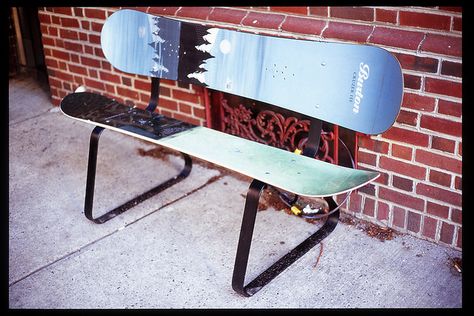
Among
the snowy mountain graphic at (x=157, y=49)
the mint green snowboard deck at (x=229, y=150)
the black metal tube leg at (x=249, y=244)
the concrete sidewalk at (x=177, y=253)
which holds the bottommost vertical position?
the concrete sidewalk at (x=177, y=253)

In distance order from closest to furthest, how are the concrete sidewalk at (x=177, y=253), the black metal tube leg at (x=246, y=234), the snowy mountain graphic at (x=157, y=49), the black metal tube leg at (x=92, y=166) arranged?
the black metal tube leg at (x=246, y=234) < the concrete sidewalk at (x=177, y=253) < the black metal tube leg at (x=92, y=166) < the snowy mountain graphic at (x=157, y=49)

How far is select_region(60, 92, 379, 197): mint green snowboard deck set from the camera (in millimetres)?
2234

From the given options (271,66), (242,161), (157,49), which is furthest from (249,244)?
(157,49)

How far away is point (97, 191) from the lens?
128 inches

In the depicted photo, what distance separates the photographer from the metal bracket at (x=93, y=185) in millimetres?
2840

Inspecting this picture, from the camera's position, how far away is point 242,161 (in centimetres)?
243

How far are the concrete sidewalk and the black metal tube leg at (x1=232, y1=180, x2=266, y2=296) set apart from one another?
90 mm

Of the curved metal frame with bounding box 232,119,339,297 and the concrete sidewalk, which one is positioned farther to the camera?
the concrete sidewalk

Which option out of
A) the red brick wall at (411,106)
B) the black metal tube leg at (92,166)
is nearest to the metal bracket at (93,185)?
the black metal tube leg at (92,166)

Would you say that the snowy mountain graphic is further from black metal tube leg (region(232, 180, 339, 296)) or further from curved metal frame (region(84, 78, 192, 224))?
black metal tube leg (region(232, 180, 339, 296))

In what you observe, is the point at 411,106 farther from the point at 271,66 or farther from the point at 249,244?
the point at 249,244

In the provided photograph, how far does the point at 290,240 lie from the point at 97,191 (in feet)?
4.03

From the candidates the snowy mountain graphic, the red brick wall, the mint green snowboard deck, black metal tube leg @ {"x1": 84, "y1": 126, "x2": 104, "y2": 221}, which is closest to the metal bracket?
black metal tube leg @ {"x1": 84, "y1": 126, "x2": 104, "y2": 221}

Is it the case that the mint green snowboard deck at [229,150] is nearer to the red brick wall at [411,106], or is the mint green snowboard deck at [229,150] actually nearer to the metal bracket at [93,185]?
the metal bracket at [93,185]
